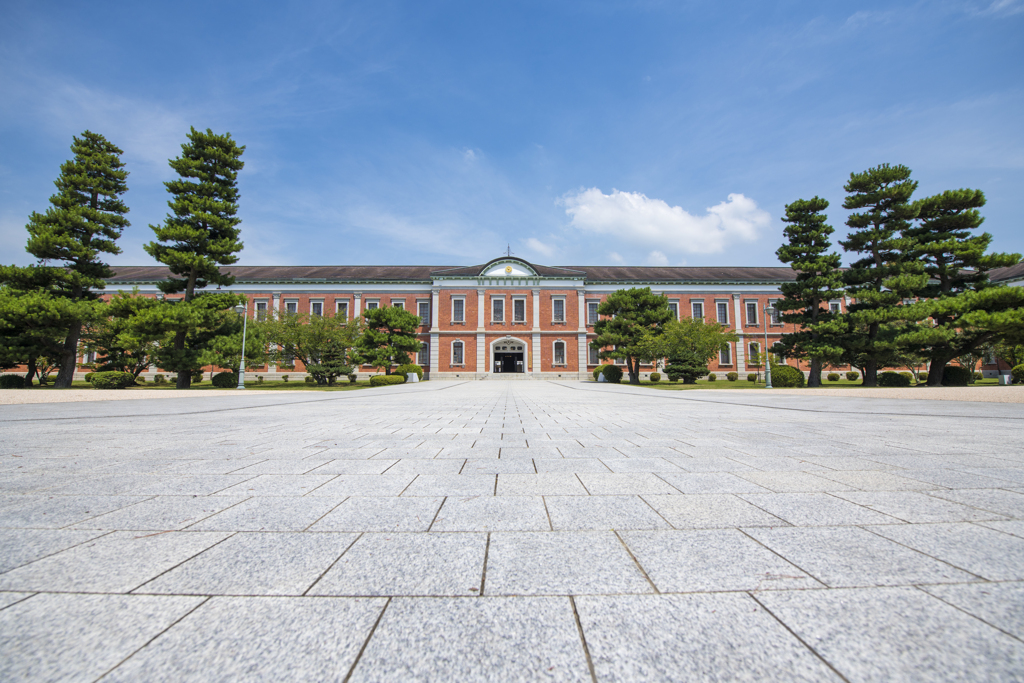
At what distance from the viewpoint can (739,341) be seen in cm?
4294

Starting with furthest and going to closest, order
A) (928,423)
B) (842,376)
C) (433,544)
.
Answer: (842,376)
(928,423)
(433,544)

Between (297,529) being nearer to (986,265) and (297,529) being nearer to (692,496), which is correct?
(692,496)

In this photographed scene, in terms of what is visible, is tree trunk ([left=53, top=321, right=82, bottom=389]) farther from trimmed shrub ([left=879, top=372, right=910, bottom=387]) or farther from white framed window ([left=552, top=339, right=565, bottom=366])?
trimmed shrub ([left=879, top=372, right=910, bottom=387])

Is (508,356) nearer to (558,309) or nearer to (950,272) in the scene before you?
(558,309)

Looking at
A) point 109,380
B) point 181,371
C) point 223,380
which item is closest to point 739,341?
point 223,380

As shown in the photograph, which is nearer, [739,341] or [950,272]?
[950,272]

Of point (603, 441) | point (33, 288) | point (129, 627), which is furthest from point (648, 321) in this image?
point (33, 288)

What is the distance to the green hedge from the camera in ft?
78.3

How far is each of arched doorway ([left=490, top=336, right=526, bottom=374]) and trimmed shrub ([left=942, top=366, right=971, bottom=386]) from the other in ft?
96.8

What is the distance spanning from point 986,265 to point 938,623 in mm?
28571

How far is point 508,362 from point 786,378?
25.5 metres

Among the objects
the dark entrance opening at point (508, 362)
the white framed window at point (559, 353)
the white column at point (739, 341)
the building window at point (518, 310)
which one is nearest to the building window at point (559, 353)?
the white framed window at point (559, 353)

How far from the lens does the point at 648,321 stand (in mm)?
31000

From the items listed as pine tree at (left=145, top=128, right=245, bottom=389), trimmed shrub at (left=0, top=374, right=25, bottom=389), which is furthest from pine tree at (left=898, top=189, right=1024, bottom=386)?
trimmed shrub at (left=0, top=374, right=25, bottom=389)
